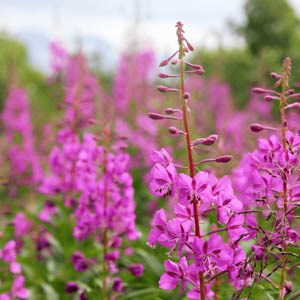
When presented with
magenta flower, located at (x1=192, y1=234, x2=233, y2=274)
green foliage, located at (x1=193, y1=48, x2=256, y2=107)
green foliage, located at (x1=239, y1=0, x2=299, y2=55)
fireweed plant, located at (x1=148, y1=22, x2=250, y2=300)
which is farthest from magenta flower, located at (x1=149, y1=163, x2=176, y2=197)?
green foliage, located at (x1=239, y1=0, x2=299, y2=55)

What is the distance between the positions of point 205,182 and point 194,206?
3.5 inches

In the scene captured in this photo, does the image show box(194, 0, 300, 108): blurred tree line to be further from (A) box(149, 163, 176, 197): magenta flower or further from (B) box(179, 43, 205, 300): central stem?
(A) box(149, 163, 176, 197): magenta flower

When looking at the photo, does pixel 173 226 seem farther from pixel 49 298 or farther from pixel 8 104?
pixel 8 104

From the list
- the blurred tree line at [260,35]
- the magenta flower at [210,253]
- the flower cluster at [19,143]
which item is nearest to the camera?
the magenta flower at [210,253]

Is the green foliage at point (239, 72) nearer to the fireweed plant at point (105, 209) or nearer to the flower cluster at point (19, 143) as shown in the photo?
the flower cluster at point (19, 143)

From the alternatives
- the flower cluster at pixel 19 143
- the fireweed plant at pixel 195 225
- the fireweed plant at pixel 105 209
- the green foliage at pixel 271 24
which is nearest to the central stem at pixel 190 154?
the fireweed plant at pixel 195 225

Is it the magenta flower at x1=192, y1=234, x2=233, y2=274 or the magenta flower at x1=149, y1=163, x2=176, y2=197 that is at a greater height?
the magenta flower at x1=149, y1=163, x2=176, y2=197

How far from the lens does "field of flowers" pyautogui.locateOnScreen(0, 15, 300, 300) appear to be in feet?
6.38

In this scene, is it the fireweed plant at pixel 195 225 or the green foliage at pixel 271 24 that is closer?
the fireweed plant at pixel 195 225

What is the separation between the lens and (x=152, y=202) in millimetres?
6547

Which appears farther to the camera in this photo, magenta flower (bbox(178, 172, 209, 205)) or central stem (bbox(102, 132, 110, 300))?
central stem (bbox(102, 132, 110, 300))

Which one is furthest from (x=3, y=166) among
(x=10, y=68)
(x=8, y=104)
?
(x=10, y=68)

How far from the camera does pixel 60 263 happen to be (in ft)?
15.1

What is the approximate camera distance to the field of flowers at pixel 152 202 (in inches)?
76.5
